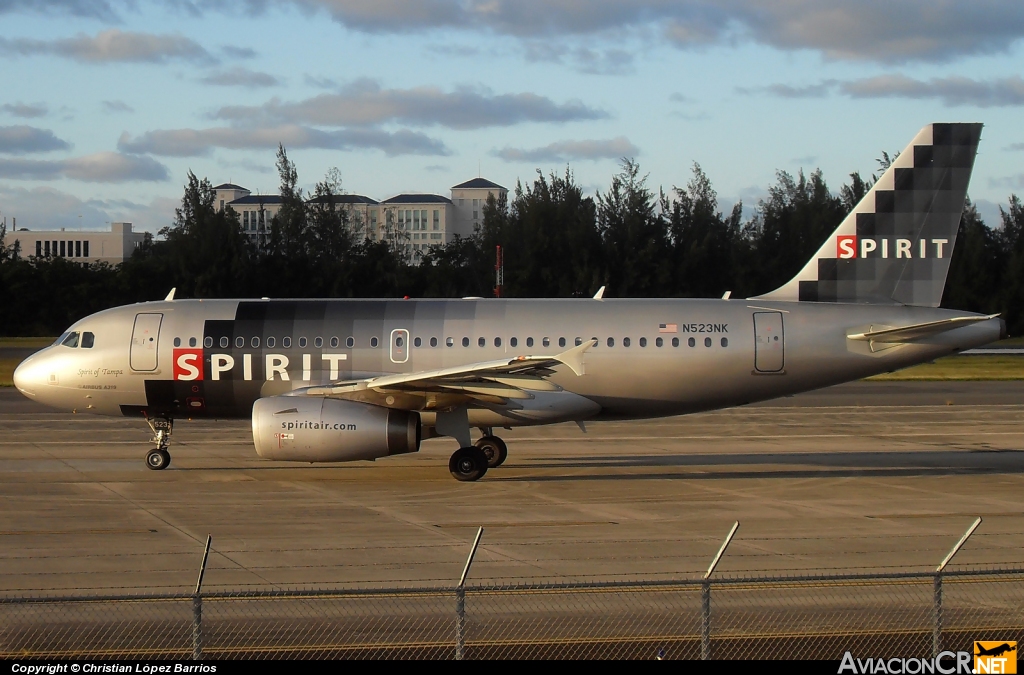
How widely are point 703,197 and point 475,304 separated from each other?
66317 mm

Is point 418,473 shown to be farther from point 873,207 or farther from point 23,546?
point 873,207

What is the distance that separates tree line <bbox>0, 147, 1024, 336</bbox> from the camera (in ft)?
253

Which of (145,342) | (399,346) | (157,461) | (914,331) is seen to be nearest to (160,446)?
(157,461)

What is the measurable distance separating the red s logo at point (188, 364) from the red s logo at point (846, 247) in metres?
14.0

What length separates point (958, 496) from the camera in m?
21.2

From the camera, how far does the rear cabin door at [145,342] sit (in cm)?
2405

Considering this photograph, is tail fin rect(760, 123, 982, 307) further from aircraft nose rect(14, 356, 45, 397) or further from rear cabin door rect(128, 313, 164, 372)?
aircraft nose rect(14, 356, 45, 397)

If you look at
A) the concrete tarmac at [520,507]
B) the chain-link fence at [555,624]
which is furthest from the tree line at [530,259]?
the chain-link fence at [555,624]

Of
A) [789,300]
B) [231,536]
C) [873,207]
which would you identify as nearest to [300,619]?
[231,536]

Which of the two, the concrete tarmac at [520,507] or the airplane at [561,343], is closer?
the concrete tarmac at [520,507]

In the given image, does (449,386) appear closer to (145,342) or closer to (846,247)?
(145,342)

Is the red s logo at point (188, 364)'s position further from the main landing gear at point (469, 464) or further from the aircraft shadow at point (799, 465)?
the aircraft shadow at point (799, 465)

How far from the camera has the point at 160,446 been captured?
24469 millimetres

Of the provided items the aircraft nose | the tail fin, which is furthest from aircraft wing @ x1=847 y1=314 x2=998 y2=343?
the aircraft nose
